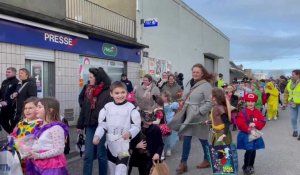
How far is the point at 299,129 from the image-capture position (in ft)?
36.9

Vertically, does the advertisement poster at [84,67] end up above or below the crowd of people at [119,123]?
above

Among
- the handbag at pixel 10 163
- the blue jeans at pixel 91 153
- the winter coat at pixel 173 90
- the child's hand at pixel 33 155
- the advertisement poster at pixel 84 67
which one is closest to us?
the handbag at pixel 10 163

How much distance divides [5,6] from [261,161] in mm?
6991

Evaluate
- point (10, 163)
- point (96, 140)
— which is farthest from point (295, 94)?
point (10, 163)

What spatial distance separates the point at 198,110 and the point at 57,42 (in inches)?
253

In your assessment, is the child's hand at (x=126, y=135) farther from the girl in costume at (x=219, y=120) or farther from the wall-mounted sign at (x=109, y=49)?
the wall-mounted sign at (x=109, y=49)

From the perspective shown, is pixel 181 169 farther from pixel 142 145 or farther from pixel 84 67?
pixel 84 67

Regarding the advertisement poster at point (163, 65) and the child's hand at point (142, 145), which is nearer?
the child's hand at point (142, 145)

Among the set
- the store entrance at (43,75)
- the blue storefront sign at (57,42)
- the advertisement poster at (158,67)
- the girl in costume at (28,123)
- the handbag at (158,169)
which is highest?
the blue storefront sign at (57,42)

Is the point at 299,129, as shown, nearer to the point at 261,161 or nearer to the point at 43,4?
the point at 261,161

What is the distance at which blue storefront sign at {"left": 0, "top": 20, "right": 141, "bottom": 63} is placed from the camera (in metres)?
9.68

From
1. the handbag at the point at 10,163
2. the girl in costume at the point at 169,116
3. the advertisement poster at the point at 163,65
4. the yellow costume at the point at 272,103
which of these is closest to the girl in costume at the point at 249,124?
the girl in costume at the point at 169,116

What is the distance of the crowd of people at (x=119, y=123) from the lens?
3.97 metres

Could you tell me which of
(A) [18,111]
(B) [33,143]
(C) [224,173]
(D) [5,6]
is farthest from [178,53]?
(B) [33,143]
